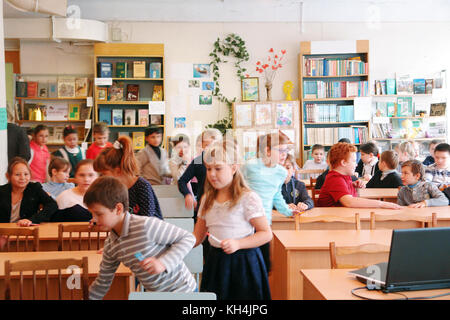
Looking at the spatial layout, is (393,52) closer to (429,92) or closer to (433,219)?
(429,92)

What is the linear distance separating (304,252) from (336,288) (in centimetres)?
82

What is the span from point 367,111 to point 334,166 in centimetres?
410

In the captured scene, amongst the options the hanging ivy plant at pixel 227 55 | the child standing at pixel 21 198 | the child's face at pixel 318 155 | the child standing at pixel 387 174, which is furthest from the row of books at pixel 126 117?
the child standing at pixel 21 198

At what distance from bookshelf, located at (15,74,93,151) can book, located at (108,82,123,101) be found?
0.97 ft

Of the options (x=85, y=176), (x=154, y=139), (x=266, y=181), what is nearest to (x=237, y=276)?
(x=266, y=181)

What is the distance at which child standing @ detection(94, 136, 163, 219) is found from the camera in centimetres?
252

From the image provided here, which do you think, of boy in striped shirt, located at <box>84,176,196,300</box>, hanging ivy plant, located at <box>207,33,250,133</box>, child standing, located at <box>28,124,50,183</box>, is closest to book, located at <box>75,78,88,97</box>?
child standing, located at <box>28,124,50,183</box>

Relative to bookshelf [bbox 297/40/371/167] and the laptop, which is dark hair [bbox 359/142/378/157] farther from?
the laptop

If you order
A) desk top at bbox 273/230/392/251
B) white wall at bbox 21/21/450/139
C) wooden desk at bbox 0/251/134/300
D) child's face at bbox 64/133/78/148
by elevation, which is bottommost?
wooden desk at bbox 0/251/134/300

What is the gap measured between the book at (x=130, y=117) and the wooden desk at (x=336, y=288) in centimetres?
554

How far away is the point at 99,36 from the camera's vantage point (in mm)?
7090

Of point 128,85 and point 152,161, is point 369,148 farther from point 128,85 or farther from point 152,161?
point 128,85

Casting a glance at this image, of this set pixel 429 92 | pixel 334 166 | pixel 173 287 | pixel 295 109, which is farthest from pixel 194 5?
pixel 173 287

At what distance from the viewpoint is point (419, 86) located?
750 cm
